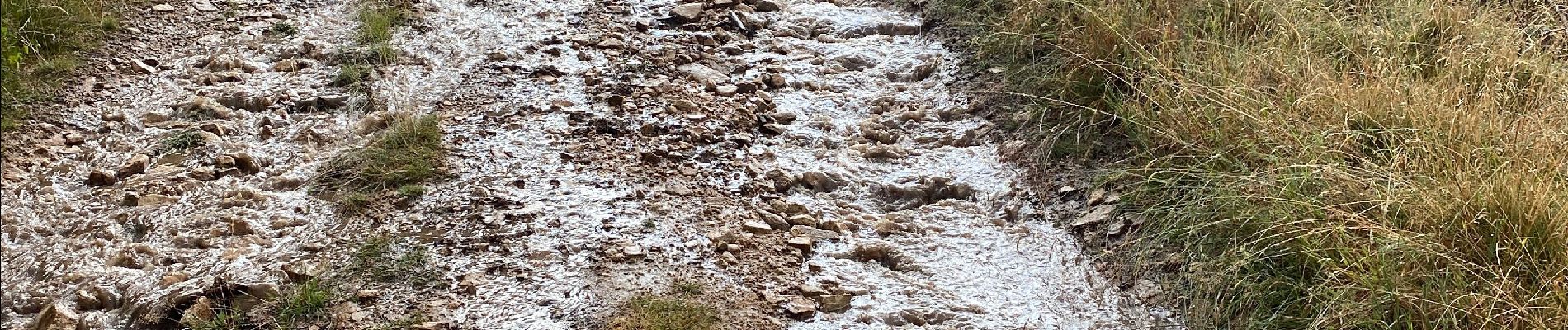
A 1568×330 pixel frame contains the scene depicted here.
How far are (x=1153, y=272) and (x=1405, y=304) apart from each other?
653mm

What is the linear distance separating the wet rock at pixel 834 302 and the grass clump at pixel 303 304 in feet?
3.91

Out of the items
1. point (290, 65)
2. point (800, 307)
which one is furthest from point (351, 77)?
point (800, 307)

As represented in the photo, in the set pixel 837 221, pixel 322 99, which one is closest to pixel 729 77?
pixel 837 221

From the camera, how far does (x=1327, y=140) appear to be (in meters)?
2.96

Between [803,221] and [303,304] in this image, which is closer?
[303,304]

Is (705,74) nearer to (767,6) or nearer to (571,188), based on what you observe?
(767,6)

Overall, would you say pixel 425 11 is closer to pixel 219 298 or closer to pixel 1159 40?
Answer: pixel 219 298

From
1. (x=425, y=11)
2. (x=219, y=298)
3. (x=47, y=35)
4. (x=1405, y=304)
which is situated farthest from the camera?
(x=425, y=11)

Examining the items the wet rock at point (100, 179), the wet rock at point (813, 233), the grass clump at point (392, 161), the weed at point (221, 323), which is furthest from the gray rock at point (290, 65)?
the wet rock at point (813, 233)

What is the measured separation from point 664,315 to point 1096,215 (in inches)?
49.4

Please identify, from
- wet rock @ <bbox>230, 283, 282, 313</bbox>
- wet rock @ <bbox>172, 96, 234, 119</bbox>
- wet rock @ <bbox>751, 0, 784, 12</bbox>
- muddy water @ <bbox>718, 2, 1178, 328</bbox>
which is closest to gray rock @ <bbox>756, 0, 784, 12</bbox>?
wet rock @ <bbox>751, 0, 784, 12</bbox>

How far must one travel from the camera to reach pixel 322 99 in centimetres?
380

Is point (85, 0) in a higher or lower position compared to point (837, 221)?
higher

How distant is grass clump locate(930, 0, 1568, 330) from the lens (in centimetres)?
246
